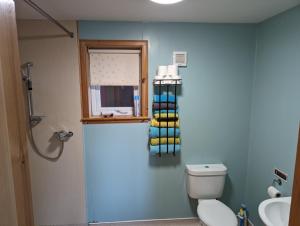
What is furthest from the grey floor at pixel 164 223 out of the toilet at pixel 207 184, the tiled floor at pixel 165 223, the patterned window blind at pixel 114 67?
the patterned window blind at pixel 114 67

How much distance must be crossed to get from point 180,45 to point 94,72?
928mm

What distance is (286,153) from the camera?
1.80 m

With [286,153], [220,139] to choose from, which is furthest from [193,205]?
[286,153]

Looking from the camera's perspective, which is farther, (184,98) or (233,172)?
(233,172)

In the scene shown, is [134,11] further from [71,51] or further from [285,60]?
[285,60]

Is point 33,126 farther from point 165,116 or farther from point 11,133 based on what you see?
point 11,133

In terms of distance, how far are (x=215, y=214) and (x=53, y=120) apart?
6.10 ft

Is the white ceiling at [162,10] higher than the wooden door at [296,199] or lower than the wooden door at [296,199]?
higher

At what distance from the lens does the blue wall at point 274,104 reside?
1.71 metres

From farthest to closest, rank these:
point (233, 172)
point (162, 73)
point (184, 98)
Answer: point (233, 172)
point (184, 98)
point (162, 73)

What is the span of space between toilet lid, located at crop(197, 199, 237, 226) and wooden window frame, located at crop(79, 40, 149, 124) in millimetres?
1060

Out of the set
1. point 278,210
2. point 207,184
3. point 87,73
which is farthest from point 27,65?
point 278,210

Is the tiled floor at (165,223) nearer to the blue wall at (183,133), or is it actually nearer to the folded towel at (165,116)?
the blue wall at (183,133)

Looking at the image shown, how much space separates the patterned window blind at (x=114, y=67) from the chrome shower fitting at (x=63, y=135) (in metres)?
0.57
